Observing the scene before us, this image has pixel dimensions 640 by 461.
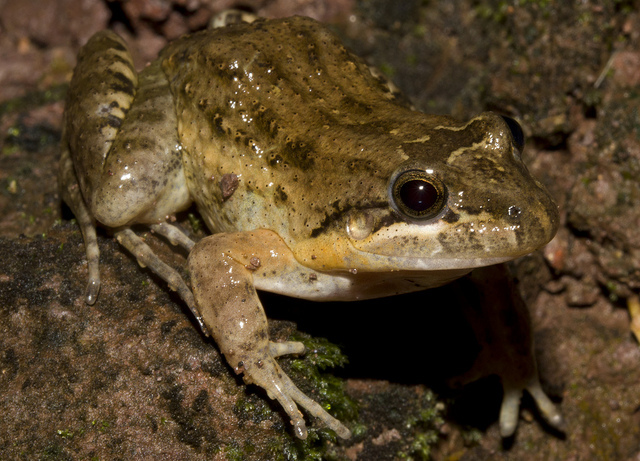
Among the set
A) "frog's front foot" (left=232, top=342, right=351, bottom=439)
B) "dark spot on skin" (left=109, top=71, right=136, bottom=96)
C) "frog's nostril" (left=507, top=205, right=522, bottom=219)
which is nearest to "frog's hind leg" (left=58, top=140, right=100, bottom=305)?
"dark spot on skin" (left=109, top=71, right=136, bottom=96)

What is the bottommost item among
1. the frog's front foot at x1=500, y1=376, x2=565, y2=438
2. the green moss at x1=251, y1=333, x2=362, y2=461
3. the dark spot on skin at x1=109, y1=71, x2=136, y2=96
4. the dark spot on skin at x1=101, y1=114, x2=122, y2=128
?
the frog's front foot at x1=500, y1=376, x2=565, y2=438

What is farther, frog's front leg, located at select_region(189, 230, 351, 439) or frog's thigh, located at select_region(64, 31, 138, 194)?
frog's thigh, located at select_region(64, 31, 138, 194)

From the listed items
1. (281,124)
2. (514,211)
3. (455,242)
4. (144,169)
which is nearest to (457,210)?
(455,242)

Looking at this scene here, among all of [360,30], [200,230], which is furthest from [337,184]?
[360,30]

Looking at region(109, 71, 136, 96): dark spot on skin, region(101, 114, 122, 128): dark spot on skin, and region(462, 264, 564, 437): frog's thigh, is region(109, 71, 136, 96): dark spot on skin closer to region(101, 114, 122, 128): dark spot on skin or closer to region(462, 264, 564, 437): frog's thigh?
region(101, 114, 122, 128): dark spot on skin

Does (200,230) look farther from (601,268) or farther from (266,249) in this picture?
(601,268)

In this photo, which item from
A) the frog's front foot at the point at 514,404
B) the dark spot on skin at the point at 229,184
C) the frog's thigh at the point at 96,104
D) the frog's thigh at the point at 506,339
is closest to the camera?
the dark spot on skin at the point at 229,184

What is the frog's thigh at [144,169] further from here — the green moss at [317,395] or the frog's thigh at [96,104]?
the green moss at [317,395]

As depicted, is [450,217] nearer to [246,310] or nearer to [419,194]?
[419,194]

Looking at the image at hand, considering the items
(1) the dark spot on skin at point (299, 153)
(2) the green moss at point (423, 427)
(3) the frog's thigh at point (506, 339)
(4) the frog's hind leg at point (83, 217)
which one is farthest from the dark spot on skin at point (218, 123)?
(2) the green moss at point (423, 427)
